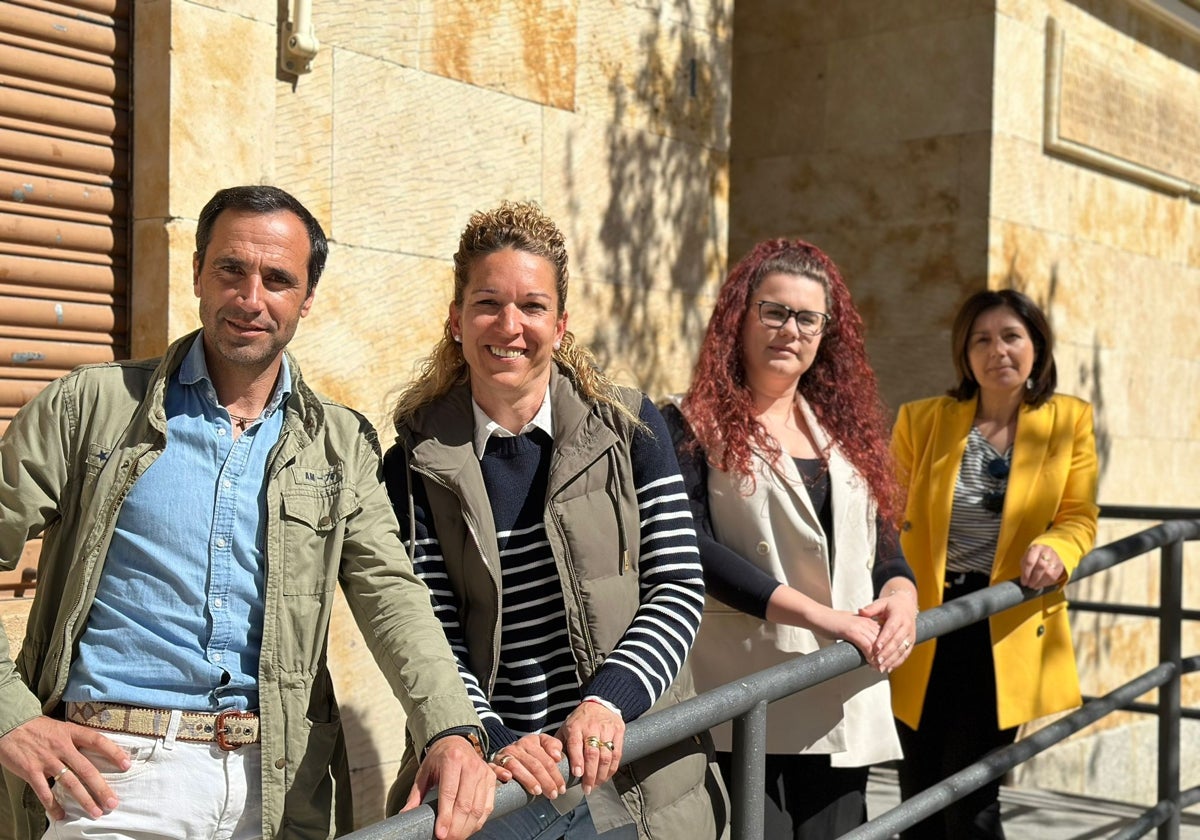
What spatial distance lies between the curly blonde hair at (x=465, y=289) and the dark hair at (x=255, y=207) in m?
0.28

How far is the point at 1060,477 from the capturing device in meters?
4.15

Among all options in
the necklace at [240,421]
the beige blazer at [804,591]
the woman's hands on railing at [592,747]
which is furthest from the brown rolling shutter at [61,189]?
the woman's hands on railing at [592,747]

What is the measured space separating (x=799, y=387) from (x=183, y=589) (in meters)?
1.72

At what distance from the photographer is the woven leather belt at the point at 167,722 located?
7.07 ft

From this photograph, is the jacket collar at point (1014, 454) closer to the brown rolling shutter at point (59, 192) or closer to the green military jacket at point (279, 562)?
the green military jacket at point (279, 562)

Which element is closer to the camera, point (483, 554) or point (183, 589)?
point (183, 589)

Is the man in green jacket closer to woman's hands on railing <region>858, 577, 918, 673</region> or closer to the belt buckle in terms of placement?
the belt buckle

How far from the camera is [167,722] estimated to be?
216 cm

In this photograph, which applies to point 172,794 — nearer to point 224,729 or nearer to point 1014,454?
point 224,729

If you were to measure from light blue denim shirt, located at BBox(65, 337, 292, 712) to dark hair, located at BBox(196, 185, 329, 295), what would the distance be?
34 centimetres

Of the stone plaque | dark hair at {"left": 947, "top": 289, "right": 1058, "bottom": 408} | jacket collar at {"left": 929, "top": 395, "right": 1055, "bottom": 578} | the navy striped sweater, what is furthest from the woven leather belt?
the stone plaque

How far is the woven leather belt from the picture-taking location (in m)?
2.16

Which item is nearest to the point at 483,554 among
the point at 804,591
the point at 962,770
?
the point at 804,591

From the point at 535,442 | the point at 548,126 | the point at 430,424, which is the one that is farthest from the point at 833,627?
the point at 548,126
